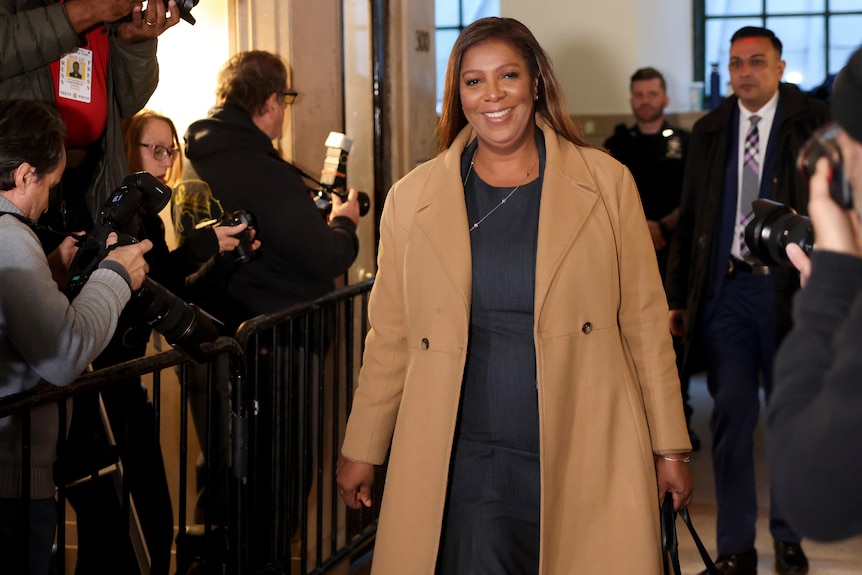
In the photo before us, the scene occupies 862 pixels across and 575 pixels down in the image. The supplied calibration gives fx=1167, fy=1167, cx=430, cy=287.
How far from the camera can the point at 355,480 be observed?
2.87 m

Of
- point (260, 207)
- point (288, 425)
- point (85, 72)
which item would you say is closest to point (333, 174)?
point (260, 207)

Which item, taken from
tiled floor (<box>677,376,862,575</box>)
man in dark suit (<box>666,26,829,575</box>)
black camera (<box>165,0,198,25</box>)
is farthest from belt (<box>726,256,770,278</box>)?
black camera (<box>165,0,198,25</box>)

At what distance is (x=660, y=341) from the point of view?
2.76m

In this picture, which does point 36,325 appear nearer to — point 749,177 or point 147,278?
point 147,278

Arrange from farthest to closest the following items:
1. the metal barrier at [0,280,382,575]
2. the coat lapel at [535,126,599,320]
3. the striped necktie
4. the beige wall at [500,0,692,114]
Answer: the beige wall at [500,0,692,114] → the striped necktie → the metal barrier at [0,280,382,575] → the coat lapel at [535,126,599,320]

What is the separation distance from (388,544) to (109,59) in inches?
64.0

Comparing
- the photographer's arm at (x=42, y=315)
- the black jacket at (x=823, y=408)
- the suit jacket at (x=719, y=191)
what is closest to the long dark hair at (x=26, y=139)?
the photographer's arm at (x=42, y=315)

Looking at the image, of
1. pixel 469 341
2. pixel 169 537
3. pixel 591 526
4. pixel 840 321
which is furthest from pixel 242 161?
pixel 840 321

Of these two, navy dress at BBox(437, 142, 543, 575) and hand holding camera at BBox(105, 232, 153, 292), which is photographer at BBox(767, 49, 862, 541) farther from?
hand holding camera at BBox(105, 232, 153, 292)

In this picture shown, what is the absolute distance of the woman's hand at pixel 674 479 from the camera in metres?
2.76

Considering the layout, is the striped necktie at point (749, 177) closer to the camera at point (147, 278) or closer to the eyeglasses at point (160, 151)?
the eyeglasses at point (160, 151)

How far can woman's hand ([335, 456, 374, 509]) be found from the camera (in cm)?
287

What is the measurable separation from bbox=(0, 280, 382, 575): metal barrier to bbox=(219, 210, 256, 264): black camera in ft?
0.81

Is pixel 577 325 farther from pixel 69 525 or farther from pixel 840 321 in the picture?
pixel 69 525
